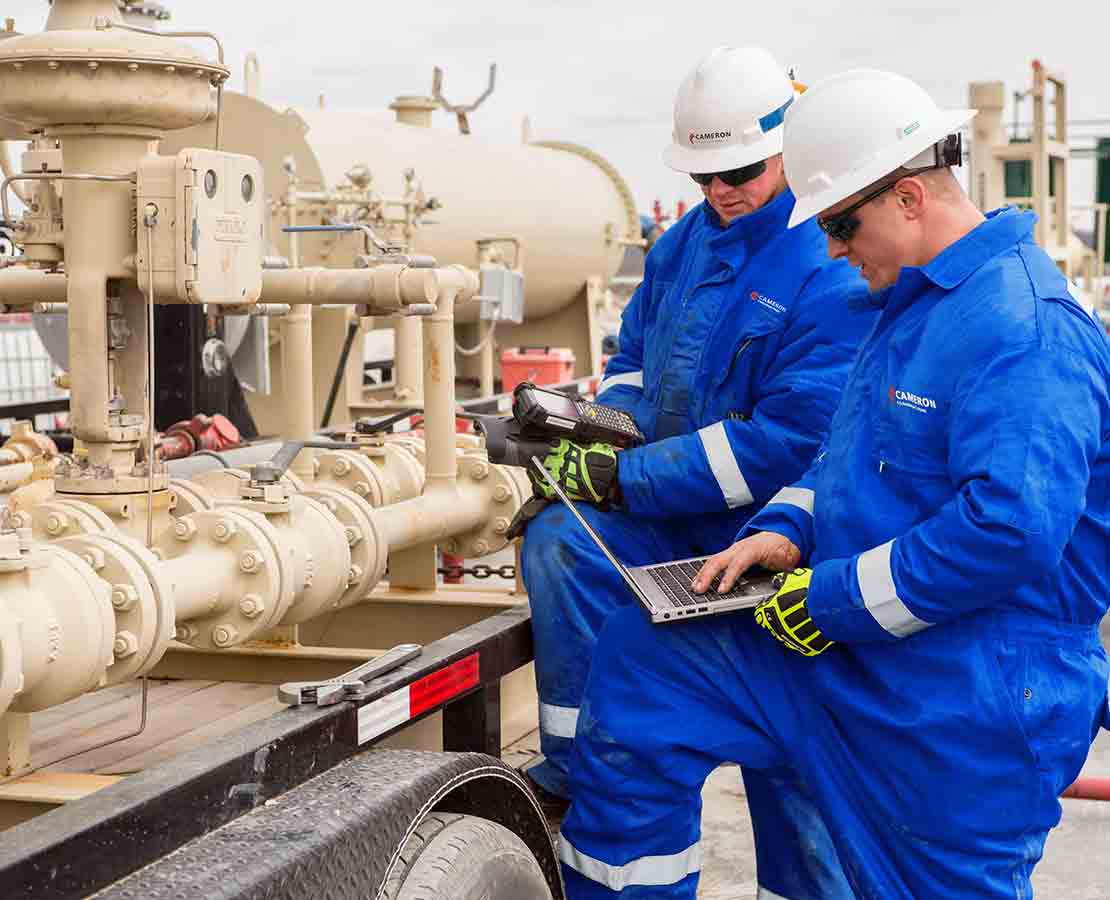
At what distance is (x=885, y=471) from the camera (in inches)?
Answer: 103

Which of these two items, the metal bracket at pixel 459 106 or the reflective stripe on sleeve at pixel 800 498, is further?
the metal bracket at pixel 459 106

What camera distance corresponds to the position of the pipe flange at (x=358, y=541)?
136 inches

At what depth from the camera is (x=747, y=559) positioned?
112 inches

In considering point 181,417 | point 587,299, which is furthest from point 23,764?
point 587,299

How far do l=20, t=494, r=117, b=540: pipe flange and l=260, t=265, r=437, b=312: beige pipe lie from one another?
2.99 feet

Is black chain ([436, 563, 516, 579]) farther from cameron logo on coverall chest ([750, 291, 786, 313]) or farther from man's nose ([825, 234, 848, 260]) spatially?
man's nose ([825, 234, 848, 260])

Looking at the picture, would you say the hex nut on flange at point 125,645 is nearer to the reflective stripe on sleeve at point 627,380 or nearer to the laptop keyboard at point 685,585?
the laptop keyboard at point 685,585

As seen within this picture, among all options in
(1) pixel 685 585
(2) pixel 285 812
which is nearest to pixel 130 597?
(2) pixel 285 812

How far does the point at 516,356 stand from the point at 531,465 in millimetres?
7706

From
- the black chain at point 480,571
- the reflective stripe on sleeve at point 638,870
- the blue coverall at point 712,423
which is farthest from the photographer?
the black chain at point 480,571

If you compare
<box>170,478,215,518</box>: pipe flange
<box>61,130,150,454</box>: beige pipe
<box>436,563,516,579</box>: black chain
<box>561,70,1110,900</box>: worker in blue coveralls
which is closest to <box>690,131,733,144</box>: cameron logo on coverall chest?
<box>561,70,1110,900</box>: worker in blue coveralls

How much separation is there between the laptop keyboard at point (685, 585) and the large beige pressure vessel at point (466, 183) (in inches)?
225

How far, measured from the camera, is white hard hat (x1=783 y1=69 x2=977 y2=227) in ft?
8.46

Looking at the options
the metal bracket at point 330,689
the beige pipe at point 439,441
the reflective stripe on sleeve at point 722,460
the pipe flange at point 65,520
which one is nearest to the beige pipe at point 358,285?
the beige pipe at point 439,441
